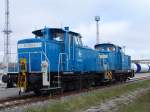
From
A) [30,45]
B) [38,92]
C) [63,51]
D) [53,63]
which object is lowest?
[38,92]

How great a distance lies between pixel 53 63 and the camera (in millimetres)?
19578

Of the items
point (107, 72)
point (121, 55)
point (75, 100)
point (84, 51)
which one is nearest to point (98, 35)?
point (121, 55)

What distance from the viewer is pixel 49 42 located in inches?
768

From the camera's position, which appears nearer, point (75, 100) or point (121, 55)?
point (75, 100)

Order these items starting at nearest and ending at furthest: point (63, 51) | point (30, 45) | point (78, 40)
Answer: point (30, 45)
point (63, 51)
point (78, 40)

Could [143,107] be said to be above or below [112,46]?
below

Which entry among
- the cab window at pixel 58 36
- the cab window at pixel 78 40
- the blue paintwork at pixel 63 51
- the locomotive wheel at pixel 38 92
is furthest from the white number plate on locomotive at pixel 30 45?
the cab window at pixel 78 40

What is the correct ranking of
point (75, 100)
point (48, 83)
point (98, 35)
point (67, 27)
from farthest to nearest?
1. point (98, 35)
2. point (67, 27)
3. point (48, 83)
4. point (75, 100)

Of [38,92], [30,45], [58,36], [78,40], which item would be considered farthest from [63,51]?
[38,92]

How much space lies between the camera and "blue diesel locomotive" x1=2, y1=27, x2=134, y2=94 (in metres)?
18.3

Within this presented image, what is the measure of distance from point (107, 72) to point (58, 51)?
890 centimetres

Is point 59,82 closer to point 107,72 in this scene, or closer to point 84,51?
point 84,51

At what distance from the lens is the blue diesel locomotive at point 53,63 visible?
18.3 meters

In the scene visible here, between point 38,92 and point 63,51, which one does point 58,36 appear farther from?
point 38,92
